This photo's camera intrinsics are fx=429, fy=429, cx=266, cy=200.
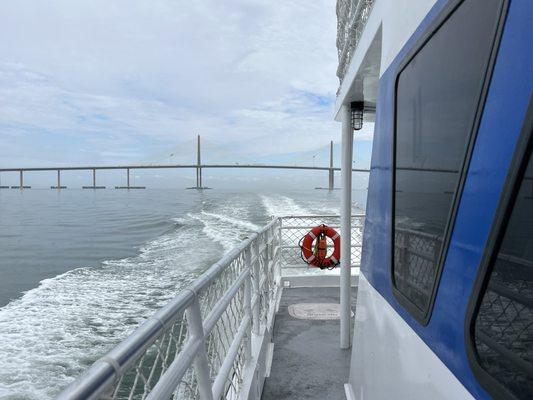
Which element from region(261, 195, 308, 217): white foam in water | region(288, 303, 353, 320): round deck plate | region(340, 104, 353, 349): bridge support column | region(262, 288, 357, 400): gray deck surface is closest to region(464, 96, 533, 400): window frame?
region(262, 288, 357, 400): gray deck surface

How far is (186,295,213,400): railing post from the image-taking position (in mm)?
1108

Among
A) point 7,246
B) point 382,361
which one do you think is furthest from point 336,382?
point 7,246

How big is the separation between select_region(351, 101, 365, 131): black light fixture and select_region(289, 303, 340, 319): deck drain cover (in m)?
1.90

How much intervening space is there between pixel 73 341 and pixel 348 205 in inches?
165

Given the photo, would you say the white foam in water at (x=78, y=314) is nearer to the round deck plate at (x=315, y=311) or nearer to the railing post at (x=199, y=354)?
the round deck plate at (x=315, y=311)

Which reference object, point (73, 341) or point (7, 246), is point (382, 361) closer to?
point (73, 341)

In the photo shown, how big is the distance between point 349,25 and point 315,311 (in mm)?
2728

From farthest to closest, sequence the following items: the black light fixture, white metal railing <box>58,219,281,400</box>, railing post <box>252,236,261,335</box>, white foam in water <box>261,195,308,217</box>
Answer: white foam in water <box>261,195,308,217</box> < the black light fixture < railing post <box>252,236,261,335</box> < white metal railing <box>58,219,281,400</box>

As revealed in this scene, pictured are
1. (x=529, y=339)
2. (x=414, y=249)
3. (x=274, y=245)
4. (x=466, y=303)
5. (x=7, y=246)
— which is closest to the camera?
(x=529, y=339)

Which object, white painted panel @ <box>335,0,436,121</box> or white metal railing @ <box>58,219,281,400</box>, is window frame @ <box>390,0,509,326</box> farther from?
white metal railing @ <box>58,219,281,400</box>

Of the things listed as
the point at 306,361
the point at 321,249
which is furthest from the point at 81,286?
the point at 306,361

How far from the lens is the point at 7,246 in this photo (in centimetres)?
1565

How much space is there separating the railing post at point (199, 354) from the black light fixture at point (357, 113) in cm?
242

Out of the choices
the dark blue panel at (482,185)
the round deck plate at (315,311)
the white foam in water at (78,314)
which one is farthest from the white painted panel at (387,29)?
the white foam in water at (78,314)
